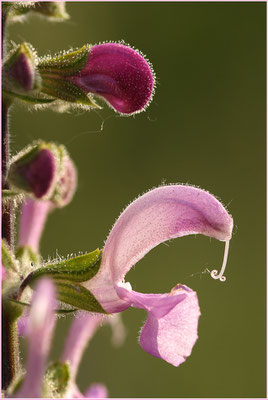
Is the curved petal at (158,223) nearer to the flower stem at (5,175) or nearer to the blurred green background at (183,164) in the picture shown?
the flower stem at (5,175)

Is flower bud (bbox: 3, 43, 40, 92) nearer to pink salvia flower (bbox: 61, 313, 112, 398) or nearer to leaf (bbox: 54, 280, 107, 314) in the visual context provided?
leaf (bbox: 54, 280, 107, 314)

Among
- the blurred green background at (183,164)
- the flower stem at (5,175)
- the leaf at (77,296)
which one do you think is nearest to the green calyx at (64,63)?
the flower stem at (5,175)

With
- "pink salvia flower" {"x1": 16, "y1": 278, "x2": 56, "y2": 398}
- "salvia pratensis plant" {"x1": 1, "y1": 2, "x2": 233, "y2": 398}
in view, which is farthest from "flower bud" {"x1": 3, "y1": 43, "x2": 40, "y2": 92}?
"pink salvia flower" {"x1": 16, "y1": 278, "x2": 56, "y2": 398}

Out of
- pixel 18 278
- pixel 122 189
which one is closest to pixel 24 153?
pixel 18 278

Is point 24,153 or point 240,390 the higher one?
point 24,153

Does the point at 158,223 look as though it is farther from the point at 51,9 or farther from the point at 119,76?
the point at 51,9

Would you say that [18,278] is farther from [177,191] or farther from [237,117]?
[237,117]

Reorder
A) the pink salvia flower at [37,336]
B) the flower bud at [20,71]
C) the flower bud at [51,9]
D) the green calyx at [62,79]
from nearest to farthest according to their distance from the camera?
the pink salvia flower at [37,336] < the flower bud at [20,71] < the green calyx at [62,79] < the flower bud at [51,9]
